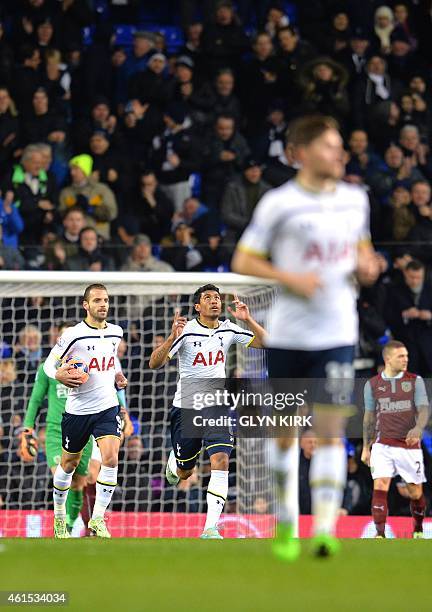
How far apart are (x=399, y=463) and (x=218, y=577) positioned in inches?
218

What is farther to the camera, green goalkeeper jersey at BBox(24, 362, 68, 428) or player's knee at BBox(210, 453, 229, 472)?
green goalkeeper jersey at BBox(24, 362, 68, 428)

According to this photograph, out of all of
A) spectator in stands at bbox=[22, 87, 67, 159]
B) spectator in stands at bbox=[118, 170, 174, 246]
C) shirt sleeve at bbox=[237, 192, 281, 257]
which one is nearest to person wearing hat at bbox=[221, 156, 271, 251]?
spectator in stands at bbox=[118, 170, 174, 246]

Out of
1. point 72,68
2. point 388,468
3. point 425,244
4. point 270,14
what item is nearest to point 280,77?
point 270,14

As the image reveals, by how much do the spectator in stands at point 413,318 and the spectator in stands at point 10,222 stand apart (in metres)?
4.07

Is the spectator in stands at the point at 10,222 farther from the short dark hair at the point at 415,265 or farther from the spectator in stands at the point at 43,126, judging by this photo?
the short dark hair at the point at 415,265

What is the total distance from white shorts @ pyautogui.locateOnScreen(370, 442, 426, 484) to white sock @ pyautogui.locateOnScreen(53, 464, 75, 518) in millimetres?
2907

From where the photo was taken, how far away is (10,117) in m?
15.2

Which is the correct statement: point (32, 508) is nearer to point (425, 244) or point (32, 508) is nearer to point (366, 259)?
point (425, 244)

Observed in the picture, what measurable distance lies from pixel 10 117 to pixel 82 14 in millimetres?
2095

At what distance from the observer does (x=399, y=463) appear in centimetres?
1209

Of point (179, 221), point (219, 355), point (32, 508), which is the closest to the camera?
point (219, 355)

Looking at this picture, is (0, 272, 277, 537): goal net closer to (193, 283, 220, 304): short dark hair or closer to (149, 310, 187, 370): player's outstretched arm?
(193, 283, 220, 304): short dark hair

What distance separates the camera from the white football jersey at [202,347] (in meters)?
11.0

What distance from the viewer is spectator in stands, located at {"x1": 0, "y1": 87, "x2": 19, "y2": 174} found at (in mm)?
15062
